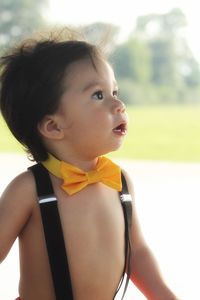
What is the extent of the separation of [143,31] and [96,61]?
846cm

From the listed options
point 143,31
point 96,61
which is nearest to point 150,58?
point 143,31

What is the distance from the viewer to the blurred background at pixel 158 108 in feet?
9.17

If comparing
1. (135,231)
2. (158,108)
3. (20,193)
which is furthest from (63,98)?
(158,108)

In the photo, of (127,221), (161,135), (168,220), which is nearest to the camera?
(127,221)

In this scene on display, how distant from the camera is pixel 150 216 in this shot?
2885 millimetres

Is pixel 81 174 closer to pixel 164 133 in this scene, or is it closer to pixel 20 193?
pixel 20 193

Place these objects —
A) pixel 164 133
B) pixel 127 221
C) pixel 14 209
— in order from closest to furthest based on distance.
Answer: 1. pixel 14 209
2. pixel 127 221
3. pixel 164 133

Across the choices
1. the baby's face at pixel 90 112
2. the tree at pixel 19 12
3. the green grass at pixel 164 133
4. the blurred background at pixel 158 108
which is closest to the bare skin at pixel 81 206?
the baby's face at pixel 90 112

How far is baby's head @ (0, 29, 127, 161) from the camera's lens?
115cm

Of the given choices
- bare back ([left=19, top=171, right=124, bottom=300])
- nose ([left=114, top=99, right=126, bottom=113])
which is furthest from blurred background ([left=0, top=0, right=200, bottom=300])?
nose ([left=114, top=99, right=126, bottom=113])

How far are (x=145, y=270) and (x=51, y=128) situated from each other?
0.35m

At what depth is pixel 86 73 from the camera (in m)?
1.16

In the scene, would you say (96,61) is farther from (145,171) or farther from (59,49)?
(145,171)

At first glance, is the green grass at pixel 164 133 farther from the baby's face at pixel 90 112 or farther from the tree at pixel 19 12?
the baby's face at pixel 90 112
